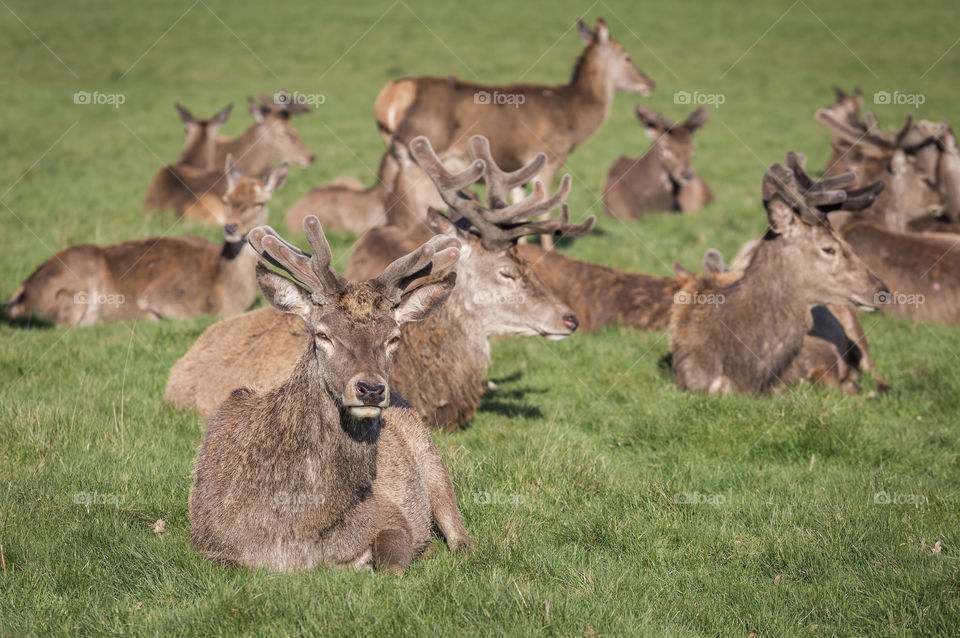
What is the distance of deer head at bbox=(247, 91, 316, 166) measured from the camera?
17953 millimetres

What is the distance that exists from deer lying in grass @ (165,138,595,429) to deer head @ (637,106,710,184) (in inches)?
362

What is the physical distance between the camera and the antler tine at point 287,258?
4.66 meters

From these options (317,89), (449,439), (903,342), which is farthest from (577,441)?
(317,89)

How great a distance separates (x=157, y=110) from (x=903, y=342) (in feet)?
72.8

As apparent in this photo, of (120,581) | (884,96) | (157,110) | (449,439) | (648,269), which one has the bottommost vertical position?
(120,581)

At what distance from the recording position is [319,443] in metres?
4.70

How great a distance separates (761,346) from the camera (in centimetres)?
856

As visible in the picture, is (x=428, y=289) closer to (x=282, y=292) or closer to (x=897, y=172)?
(x=282, y=292)

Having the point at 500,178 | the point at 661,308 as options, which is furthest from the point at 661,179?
the point at 500,178

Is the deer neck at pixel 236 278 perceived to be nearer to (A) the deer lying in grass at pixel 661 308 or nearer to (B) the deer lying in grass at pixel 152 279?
(B) the deer lying in grass at pixel 152 279

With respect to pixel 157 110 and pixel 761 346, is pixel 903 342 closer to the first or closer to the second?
pixel 761 346

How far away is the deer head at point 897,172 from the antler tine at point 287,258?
33.2 ft

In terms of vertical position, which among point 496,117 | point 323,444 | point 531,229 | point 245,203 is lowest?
point 323,444

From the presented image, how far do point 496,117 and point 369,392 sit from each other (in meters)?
9.85
